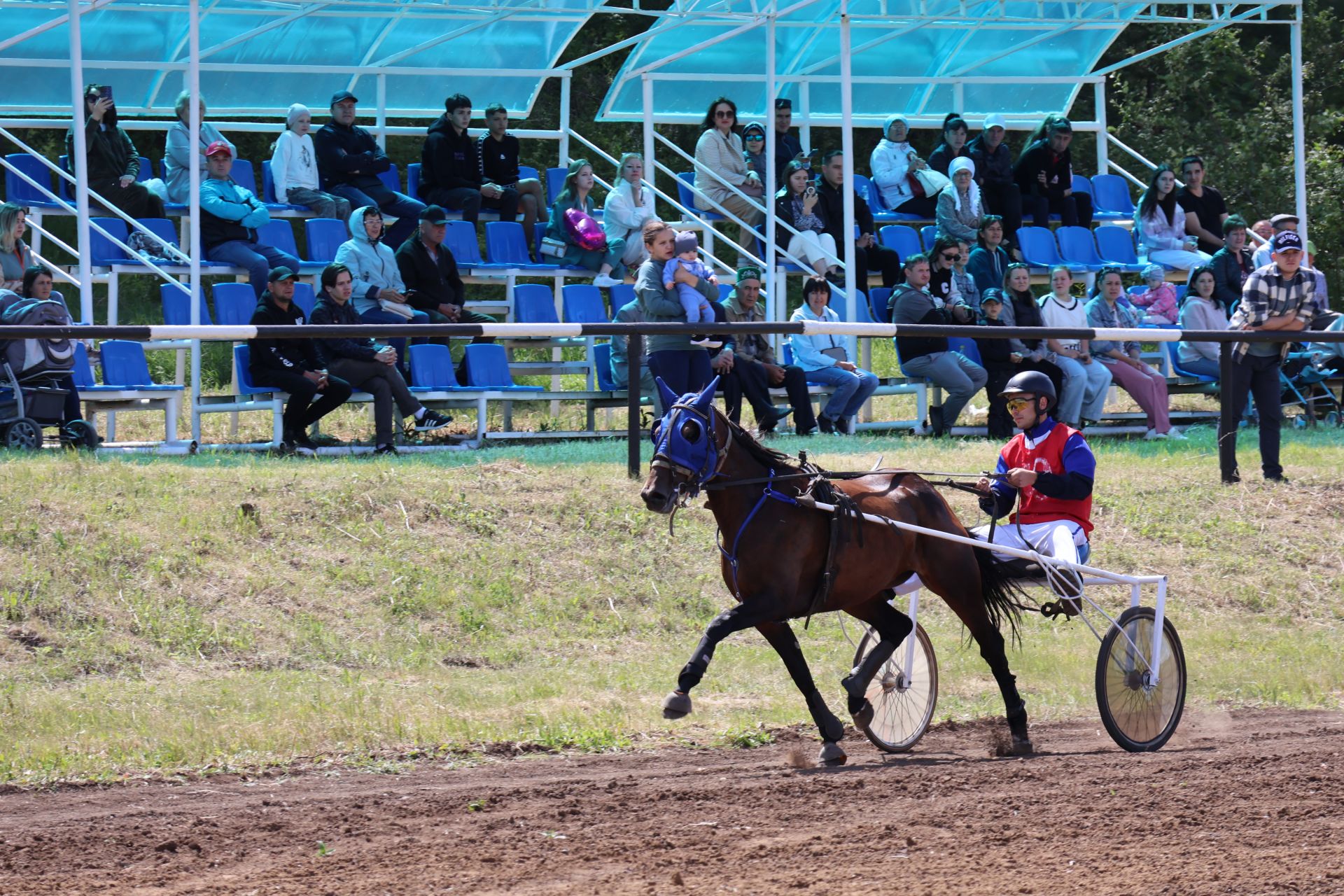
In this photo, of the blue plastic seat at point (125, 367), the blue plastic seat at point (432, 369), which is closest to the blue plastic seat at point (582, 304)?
the blue plastic seat at point (432, 369)

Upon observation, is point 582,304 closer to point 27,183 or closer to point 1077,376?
A: point 1077,376

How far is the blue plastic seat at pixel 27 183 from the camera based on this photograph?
16.2 meters

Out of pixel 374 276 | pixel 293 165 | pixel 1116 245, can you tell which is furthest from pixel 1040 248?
pixel 293 165

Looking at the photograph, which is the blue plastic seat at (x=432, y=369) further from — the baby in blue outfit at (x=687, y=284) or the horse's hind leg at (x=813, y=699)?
the horse's hind leg at (x=813, y=699)

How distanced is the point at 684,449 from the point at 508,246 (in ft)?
32.4

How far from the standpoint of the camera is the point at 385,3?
54.1 ft

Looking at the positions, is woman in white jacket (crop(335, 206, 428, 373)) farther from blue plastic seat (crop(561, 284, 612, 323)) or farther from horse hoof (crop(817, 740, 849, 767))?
horse hoof (crop(817, 740, 849, 767))

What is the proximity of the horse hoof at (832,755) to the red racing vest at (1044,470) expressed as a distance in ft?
4.93

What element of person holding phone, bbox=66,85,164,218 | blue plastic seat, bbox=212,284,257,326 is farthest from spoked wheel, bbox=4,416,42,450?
person holding phone, bbox=66,85,164,218

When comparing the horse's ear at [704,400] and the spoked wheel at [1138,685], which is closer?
the horse's ear at [704,400]

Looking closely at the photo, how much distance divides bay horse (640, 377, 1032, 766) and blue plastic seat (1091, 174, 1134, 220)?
13319mm

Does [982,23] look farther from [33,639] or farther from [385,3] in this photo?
[33,639]

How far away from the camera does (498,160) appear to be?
1772cm

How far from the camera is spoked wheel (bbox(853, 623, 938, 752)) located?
8.41 m
